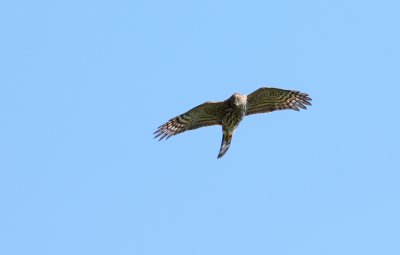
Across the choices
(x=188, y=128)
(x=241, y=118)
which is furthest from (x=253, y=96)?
(x=188, y=128)

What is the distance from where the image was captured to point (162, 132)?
1856 centimetres

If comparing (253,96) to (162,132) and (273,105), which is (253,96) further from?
(162,132)

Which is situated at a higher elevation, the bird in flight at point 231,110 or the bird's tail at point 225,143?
the bird in flight at point 231,110

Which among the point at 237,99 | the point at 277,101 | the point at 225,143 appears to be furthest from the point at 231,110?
the point at 277,101

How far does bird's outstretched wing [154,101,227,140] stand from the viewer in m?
18.0

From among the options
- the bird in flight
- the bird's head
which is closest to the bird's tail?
the bird in flight

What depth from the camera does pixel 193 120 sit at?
18.5 meters

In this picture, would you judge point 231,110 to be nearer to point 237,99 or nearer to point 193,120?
point 237,99

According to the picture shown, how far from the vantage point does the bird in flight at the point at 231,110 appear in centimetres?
1767

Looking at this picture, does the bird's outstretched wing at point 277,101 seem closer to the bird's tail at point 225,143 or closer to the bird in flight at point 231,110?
the bird in flight at point 231,110

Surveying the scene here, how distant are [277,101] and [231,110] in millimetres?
1473

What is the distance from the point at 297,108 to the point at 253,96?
1287mm

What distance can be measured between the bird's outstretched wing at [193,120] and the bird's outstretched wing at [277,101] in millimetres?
790

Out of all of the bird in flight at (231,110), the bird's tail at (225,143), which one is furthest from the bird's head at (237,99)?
the bird's tail at (225,143)
